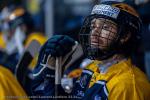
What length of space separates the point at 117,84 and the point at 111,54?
297 millimetres

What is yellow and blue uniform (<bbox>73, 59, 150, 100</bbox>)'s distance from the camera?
4.05 meters

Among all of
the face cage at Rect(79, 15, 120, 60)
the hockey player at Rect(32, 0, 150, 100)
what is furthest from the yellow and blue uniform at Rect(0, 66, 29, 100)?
the face cage at Rect(79, 15, 120, 60)

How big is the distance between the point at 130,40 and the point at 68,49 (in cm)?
59

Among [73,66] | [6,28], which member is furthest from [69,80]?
[6,28]

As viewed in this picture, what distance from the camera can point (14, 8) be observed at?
8.64 metres

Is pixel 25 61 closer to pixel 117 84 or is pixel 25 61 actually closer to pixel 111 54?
pixel 111 54

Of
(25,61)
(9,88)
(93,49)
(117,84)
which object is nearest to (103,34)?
(93,49)

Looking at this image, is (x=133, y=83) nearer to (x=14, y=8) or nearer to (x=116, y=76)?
(x=116, y=76)

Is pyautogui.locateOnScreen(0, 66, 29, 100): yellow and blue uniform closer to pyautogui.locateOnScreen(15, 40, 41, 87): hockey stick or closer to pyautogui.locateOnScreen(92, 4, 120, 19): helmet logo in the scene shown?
pyautogui.locateOnScreen(15, 40, 41, 87): hockey stick

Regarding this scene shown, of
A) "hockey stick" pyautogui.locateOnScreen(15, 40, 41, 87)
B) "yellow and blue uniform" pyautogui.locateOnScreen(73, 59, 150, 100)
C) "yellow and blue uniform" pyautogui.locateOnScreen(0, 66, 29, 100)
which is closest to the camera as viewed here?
"yellow and blue uniform" pyautogui.locateOnScreen(73, 59, 150, 100)

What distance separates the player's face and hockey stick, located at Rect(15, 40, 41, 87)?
0.92 metres

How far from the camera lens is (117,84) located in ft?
13.3

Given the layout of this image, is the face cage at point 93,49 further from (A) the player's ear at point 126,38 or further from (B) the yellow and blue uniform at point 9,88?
(B) the yellow and blue uniform at point 9,88

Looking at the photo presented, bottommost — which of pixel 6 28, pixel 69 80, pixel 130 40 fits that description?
pixel 6 28
